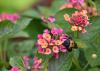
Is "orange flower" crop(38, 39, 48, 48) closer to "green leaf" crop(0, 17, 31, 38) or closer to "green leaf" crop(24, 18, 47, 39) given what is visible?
"green leaf" crop(0, 17, 31, 38)

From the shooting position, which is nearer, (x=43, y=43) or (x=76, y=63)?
(x=43, y=43)

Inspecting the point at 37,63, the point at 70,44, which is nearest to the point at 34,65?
the point at 37,63

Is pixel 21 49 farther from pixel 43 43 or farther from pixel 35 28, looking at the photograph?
pixel 43 43

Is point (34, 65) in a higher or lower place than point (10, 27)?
lower

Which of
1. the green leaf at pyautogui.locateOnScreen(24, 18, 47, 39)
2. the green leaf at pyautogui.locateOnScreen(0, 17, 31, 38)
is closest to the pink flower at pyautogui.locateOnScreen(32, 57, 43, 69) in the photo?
the green leaf at pyautogui.locateOnScreen(0, 17, 31, 38)

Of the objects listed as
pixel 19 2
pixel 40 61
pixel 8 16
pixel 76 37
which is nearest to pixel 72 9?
pixel 76 37

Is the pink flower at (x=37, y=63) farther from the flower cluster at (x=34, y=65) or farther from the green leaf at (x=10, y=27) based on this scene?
the green leaf at (x=10, y=27)
